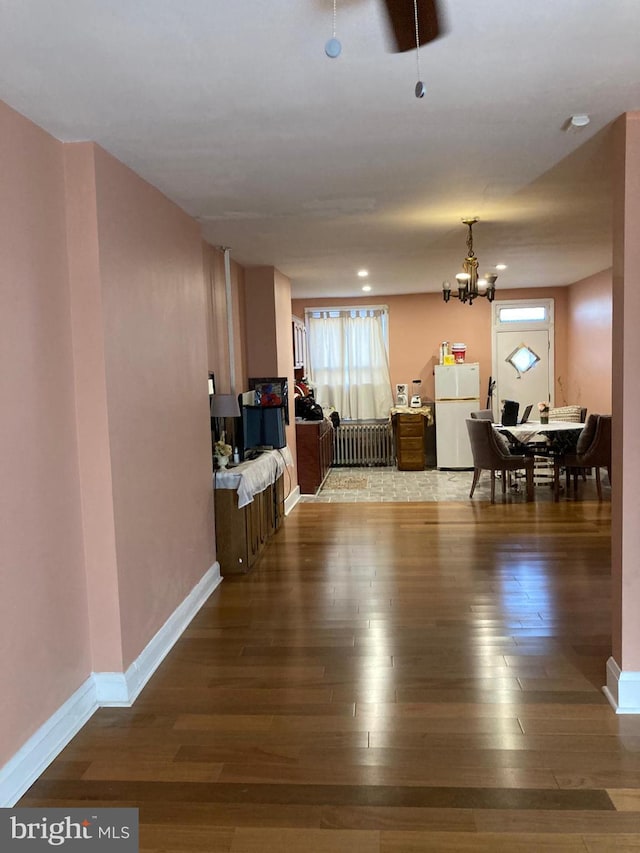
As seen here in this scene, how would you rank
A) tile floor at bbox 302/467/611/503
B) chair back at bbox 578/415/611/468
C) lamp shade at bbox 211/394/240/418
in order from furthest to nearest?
tile floor at bbox 302/467/611/503
chair back at bbox 578/415/611/468
lamp shade at bbox 211/394/240/418

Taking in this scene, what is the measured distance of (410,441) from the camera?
29.8 ft

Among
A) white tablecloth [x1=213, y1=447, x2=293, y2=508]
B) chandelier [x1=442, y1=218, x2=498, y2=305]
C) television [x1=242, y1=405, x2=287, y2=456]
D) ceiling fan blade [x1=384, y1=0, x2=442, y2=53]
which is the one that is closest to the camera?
ceiling fan blade [x1=384, y1=0, x2=442, y2=53]

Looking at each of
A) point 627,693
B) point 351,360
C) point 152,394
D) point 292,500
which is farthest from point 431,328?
point 627,693

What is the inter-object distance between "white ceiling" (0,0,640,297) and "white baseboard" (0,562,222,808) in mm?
2352

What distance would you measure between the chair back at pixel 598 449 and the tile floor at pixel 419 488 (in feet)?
1.39

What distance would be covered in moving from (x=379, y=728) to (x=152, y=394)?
6.41 feet

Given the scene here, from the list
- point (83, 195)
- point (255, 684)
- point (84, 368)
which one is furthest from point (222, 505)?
point (83, 195)

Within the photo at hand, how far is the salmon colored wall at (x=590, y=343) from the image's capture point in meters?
7.73

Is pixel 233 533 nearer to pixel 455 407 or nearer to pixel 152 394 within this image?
pixel 152 394

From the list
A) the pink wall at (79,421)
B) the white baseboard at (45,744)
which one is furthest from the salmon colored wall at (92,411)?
the white baseboard at (45,744)

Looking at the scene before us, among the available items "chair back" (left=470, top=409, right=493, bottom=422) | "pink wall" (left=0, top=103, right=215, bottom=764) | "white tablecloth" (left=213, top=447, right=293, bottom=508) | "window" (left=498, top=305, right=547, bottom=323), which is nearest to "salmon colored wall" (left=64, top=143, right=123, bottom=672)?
"pink wall" (left=0, top=103, right=215, bottom=764)

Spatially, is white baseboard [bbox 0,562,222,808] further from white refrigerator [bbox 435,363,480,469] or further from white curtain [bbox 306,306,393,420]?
white curtain [bbox 306,306,393,420]

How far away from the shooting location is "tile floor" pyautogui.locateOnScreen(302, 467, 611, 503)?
23.5ft

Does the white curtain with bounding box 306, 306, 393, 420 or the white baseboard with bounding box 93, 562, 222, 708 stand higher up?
the white curtain with bounding box 306, 306, 393, 420
